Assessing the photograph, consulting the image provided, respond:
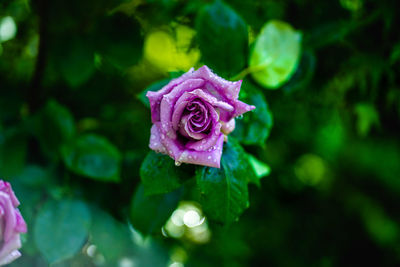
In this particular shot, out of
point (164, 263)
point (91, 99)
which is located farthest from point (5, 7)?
point (164, 263)

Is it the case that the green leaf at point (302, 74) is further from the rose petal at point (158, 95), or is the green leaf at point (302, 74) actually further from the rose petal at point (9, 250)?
the rose petal at point (9, 250)

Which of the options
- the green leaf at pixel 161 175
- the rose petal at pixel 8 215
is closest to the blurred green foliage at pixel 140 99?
the green leaf at pixel 161 175

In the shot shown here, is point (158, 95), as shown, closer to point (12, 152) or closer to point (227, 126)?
point (227, 126)

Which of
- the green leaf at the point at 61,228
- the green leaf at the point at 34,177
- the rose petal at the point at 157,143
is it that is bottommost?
the green leaf at the point at 61,228

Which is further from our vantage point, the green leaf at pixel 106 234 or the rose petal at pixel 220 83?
the green leaf at pixel 106 234

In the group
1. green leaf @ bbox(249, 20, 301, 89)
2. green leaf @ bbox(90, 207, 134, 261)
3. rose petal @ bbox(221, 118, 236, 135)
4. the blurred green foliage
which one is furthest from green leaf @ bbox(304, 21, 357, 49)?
green leaf @ bbox(90, 207, 134, 261)

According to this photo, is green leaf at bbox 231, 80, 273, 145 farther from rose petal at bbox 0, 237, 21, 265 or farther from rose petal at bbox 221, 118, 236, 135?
rose petal at bbox 0, 237, 21, 265

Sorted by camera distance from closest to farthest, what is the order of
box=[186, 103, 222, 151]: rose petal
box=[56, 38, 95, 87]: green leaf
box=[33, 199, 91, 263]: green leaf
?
1. box=[186, 103, 222, 151]: rose petal
2. box=[33, 199, 91, 263]: green leaf
3. box=[56, 38, 95, 87]: green leaf

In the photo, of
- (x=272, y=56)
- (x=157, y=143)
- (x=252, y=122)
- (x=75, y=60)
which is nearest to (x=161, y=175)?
(x=157, y=143)
